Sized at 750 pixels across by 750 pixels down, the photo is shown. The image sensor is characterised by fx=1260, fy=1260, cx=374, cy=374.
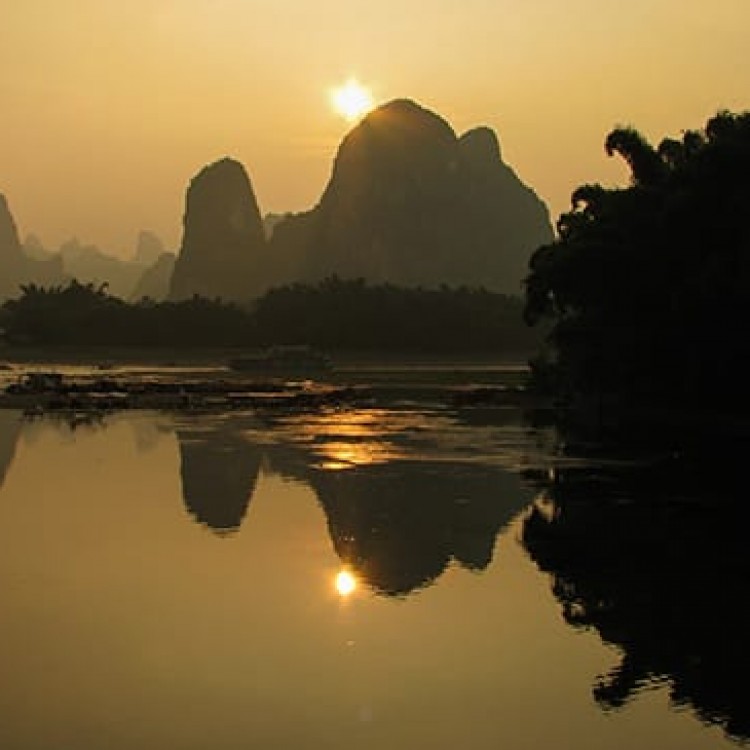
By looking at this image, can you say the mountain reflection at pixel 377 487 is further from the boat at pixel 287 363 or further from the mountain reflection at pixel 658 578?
the boat at pixel 287 363

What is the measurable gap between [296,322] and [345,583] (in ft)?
349

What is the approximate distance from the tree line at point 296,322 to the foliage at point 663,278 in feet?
226

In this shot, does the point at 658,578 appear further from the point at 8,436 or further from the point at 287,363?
Result: the point at 287,363

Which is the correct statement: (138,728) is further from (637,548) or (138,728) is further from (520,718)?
(637,548)

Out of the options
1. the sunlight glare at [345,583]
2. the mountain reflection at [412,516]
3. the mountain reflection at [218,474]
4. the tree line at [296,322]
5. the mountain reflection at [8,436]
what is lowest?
the mountain reflection at [8,436]

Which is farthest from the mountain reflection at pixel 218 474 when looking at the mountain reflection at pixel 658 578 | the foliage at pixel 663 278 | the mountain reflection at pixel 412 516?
the foliage at pixel 663 278

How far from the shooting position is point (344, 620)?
14.1 metres

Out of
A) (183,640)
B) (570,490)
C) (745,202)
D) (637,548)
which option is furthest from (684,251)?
(183,640)

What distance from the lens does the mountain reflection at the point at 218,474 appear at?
22.0 m

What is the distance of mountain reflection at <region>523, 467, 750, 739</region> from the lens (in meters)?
11.8

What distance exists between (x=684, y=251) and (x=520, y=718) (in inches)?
1204

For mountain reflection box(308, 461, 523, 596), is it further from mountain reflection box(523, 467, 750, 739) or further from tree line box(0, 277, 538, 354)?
tree line box(0, 277, 538, 354)

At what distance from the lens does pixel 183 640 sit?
13.0 meters

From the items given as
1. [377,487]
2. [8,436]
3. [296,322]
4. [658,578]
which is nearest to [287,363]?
[296,322]
